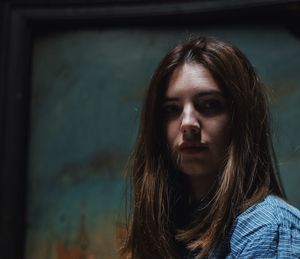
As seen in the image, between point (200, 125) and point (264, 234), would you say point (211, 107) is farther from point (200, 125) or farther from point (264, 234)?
point (264, 234)

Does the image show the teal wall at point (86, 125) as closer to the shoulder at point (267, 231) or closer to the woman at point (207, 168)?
the woman at point (207, 168)

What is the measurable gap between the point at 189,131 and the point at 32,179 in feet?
3.53

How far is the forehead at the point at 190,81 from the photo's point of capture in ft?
3.71

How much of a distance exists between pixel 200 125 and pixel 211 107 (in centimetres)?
4

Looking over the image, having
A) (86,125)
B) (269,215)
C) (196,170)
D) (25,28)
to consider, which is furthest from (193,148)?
(25,28)

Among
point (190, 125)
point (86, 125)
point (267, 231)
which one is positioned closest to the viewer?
point (267, 231)

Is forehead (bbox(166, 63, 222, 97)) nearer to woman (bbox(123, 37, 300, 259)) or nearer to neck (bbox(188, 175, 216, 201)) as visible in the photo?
woman (bbox(123, 37, 300, 259))

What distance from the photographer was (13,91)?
6.82ft

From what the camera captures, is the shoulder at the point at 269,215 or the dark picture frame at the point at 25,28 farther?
the dark picture frame at the point at 25,28

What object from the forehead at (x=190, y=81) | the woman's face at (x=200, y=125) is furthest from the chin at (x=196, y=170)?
the forehead at (x=190, y=81)

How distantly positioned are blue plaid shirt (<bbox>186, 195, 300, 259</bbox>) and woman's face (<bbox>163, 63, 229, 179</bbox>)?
0.14 meters

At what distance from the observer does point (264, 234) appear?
3.11 ft

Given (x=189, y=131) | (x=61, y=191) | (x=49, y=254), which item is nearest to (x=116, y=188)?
(x=61, y=191)

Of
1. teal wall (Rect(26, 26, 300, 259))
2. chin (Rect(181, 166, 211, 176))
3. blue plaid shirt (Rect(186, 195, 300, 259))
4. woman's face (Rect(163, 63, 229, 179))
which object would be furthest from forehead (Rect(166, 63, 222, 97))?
teal wall (Rect(26, 26, 300, 259))
